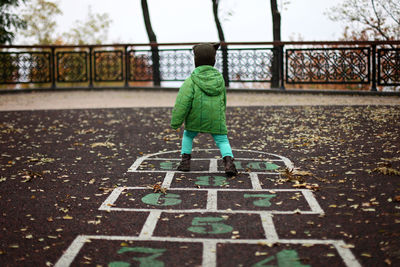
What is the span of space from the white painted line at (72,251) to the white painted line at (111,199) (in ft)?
2.85

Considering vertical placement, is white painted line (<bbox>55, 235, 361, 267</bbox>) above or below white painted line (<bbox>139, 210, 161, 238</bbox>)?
below

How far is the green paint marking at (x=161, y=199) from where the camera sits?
5449mm

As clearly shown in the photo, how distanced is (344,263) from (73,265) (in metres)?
2.00

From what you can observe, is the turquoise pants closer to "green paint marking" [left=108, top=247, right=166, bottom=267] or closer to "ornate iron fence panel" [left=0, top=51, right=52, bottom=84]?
"green paint marking" [left=108, top=247, right=166, bottom=267]

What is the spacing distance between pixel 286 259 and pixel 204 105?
3.06m

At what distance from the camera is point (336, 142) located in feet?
28.8

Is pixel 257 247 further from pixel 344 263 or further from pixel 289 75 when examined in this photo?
pixel 289 75

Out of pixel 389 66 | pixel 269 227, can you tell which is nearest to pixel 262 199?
pixel 269 227

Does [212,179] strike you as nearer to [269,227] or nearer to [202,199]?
[202,199]

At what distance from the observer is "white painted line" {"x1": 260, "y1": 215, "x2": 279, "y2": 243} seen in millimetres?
4375

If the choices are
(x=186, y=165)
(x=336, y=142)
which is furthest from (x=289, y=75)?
(x=186, y=165)

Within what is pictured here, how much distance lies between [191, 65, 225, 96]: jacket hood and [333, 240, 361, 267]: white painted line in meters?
2.96

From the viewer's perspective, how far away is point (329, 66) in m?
17.7

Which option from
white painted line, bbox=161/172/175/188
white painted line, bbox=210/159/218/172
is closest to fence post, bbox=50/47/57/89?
white painted line, bbox=210/159/218/172
